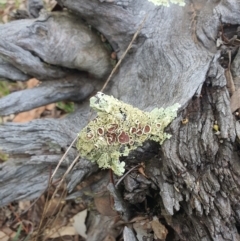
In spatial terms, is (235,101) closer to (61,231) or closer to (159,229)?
(159,229)

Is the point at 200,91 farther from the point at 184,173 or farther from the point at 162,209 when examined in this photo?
the point at 162,209

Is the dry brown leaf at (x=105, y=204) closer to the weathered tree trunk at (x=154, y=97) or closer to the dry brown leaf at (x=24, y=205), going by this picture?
the weathered tree trunk at (x=154, y=97)

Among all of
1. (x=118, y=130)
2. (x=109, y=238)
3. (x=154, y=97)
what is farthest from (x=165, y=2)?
(x=109, y=238)

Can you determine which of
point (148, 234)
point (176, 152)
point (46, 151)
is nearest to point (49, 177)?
point (46, 151)

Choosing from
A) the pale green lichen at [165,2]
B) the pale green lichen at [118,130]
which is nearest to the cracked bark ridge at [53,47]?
the pale green lichen at [165,2]

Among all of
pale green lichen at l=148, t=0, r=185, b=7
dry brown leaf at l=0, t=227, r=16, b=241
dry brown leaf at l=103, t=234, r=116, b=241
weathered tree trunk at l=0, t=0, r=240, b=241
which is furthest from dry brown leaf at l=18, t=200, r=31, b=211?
pale green lichen at l=148, t=0, r=185, b=7
